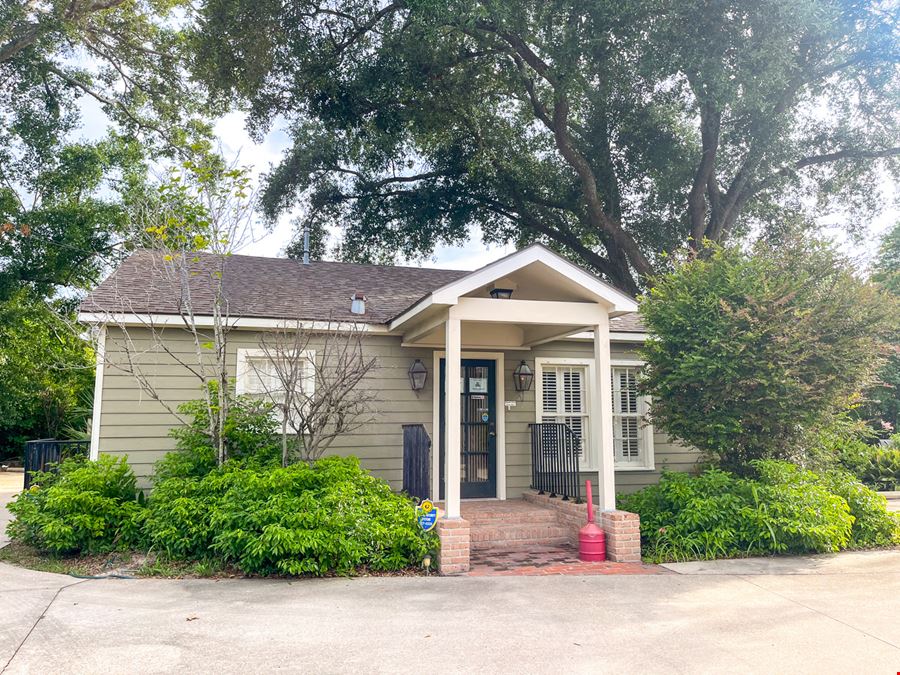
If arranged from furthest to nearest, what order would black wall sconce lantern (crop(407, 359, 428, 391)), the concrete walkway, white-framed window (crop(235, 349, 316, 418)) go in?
black wall sconce lantern (crop(407, 359, 428, 391)) < white-framed window (crop(235, 349, 316, 418)) < the concrete walkway

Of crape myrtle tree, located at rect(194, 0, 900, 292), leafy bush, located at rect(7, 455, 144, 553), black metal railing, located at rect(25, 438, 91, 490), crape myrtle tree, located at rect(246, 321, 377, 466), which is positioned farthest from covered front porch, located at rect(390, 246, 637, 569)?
crape myrtle tree, located at rect(194, 0, 900, 292)

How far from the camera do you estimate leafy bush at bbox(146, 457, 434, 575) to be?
Answer: 5695 mm

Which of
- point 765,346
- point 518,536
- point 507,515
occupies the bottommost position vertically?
point 518,536

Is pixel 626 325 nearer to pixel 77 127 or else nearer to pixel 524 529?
pixel 524 529

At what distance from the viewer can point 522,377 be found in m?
8.84

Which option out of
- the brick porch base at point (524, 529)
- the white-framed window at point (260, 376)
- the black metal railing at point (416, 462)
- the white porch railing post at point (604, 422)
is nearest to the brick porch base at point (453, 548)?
the brick porch base at point (524, 529)

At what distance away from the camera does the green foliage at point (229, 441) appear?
6.81 m

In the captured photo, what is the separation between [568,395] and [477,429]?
5.35ft

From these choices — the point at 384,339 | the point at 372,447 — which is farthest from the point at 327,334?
the point at 372,447

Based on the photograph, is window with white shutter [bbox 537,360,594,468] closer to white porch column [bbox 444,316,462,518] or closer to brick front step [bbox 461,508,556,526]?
brick front step [bbox 461,508,556,526]

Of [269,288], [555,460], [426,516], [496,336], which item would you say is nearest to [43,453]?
[269,288]

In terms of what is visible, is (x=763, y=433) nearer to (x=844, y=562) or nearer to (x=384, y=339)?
(x=844, y=562)

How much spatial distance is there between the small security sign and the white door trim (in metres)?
2.10

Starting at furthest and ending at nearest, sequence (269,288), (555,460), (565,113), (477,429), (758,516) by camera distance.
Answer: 1. (565,113)
2. (269,288)
3. (477,429)
4. (555,460)
5. (758,516)
